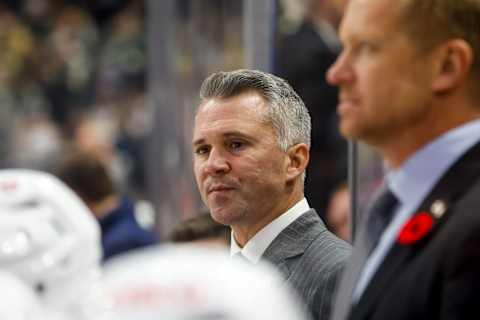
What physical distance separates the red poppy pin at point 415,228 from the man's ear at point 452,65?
6.0 inches

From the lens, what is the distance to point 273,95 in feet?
7.08

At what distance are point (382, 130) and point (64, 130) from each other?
789 cm

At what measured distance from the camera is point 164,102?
18.3 ft

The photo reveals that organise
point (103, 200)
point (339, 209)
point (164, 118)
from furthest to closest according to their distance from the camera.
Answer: point (164, 118), point (103, 200), point (339, 209)

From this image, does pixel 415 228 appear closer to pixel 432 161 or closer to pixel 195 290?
pixel 432 161

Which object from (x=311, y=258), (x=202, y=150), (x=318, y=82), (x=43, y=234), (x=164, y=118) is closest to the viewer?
(x=43, y=234)

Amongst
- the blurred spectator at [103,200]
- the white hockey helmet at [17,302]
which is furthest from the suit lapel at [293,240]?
the blurred spectator at [103,200]

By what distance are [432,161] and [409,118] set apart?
0.06 meters

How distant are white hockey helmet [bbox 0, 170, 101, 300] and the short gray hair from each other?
0.88 m

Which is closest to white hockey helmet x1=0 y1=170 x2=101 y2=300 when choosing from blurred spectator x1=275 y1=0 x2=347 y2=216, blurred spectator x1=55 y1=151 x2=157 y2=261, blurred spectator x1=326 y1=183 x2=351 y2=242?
blurred spectator x1=275 y1=0 x2=347 y2=216

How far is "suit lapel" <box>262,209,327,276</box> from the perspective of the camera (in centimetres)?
206

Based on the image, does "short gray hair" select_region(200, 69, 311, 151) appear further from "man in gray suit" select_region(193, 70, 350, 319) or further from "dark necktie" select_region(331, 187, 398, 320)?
"dark necktie" select_region(331, 187, 398, 320)

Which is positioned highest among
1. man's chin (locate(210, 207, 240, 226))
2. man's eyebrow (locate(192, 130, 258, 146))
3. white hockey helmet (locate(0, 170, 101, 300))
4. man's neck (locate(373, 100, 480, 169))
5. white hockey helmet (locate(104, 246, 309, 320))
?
white hockey helmet (locate(104, 246, 309, 320))

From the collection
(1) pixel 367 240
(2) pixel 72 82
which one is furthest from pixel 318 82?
(2) pixel 72 82
